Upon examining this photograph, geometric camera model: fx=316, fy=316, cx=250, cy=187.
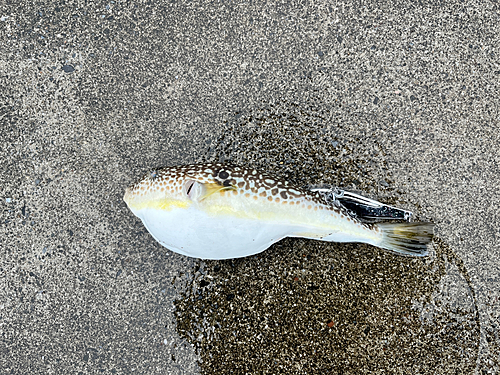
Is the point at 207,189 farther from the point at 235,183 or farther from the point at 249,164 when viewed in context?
the point at 249,164

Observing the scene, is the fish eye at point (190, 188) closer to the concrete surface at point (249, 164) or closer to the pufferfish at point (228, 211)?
the pufferfish at point (228, 211)

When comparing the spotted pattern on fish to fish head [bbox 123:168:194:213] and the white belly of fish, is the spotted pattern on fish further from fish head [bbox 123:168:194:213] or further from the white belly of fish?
the white belly of fish

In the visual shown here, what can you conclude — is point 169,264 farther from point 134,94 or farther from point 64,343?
point 134,94

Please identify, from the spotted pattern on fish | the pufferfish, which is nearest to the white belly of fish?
the pufferfish

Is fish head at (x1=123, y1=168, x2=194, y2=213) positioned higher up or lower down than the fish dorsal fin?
lower down

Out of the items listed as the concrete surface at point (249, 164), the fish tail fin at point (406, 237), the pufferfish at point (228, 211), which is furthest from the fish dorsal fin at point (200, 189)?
the fish tail fin at point (406, 237)

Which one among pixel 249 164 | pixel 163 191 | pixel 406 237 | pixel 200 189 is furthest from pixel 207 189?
pixel 406 237

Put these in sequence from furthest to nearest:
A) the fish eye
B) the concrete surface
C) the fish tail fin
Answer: the concrete surface
the fish tail fin
the fish eye
